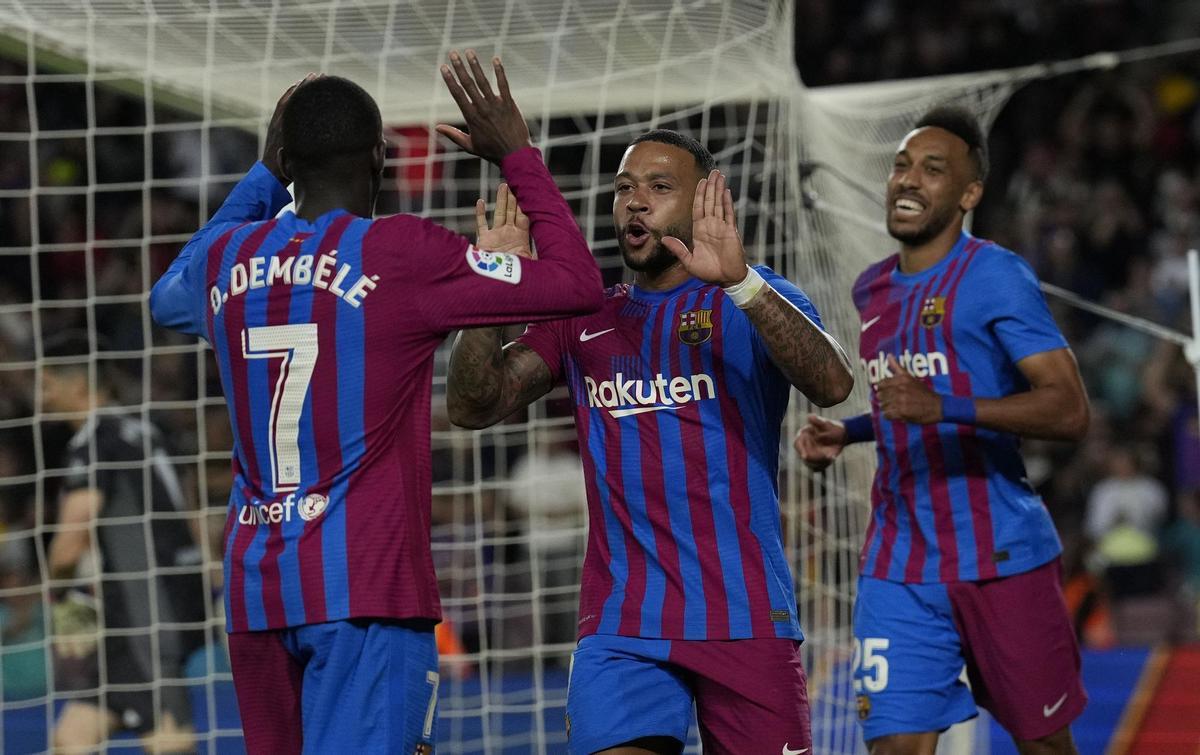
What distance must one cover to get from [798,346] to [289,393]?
1.21m

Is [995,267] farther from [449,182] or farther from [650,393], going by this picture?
[449,182]

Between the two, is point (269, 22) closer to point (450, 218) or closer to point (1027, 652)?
point (450, 218)

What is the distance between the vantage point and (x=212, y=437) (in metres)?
8.44

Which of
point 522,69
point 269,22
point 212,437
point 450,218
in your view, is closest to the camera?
point 269,22

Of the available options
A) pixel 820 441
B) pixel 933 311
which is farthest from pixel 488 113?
pixel 933 311

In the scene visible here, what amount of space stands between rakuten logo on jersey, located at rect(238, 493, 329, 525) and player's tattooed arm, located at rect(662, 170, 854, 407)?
41.0 inches

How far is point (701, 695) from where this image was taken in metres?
3.86

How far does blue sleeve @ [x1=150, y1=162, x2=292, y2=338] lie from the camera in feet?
11.3

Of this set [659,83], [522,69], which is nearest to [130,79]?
[522,69]

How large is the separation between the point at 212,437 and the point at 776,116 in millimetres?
3760

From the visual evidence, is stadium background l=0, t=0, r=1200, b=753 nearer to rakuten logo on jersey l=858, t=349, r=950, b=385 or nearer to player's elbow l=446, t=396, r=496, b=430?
rakuten logo on jersey l=858, t=349, r=950, b=385

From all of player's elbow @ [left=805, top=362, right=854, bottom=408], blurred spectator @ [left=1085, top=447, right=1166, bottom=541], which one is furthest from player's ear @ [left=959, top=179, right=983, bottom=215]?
blurred spectator @ [left=1085, top=447, right=1166, bottom=541]

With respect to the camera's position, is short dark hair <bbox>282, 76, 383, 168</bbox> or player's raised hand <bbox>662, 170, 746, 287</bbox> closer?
short dark hair <bbox>282, 76, 383, 168</bbox>

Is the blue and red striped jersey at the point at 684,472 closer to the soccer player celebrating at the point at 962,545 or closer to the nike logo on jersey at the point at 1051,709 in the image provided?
the soccer player celebrating at the point at 962,545
